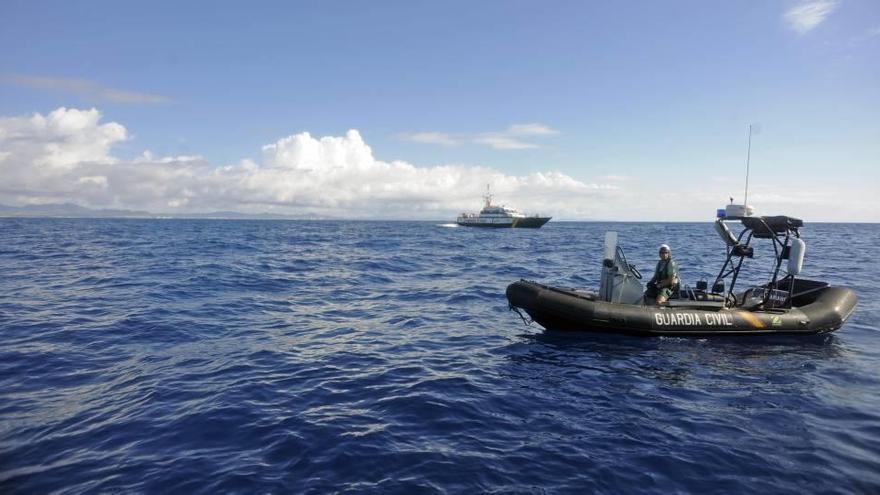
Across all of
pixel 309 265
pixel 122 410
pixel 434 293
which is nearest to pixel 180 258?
pixel 309 265

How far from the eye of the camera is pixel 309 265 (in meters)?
28.1

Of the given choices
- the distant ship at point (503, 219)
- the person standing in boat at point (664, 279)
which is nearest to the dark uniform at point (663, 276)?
the person standing in boat at point (664, 279)

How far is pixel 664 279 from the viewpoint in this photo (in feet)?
39.6

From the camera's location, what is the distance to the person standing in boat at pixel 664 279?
470 inches

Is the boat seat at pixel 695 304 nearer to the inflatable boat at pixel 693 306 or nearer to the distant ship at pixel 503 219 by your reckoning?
the inflatable boat at pixel 693 306

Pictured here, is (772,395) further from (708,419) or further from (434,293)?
(434,293)

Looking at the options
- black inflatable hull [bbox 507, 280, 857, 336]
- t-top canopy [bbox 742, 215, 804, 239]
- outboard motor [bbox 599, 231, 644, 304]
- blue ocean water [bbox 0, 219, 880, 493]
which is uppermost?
t-top canopy [bbox 742, 215, 804, 239]

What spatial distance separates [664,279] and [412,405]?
7753 millimetres

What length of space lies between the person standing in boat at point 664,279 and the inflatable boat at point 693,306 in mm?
186

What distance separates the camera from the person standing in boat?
39.1 feet

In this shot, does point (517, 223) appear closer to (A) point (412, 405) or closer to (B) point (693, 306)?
(B) point (693, 306)

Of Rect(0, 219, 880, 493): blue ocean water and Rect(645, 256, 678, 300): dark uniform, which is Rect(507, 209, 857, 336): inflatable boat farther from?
Rect(0, 219, 880, 493): blue ocean water

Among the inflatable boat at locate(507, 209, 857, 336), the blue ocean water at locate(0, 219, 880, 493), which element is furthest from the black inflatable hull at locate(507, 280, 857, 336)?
the blue ocean water at locate(0, 219, 880, 493)

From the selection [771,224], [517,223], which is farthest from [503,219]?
[771,224]
